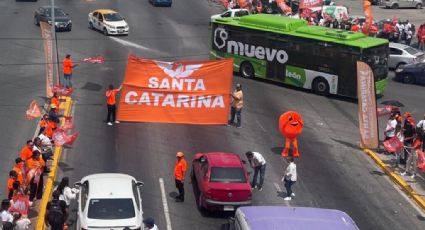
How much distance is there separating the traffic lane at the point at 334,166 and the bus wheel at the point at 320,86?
1.33ft

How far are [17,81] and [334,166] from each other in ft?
58.4

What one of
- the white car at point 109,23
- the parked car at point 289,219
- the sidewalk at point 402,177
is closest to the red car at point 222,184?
the parked car at point 289,219

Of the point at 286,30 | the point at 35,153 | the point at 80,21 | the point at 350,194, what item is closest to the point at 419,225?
the point at 350,194

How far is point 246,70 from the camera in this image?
38.8 meters

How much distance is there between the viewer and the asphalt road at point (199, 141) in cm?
2205

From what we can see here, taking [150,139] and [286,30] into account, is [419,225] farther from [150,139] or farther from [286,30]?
[286,30]

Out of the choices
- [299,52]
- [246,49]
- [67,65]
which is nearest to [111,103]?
[67,65]

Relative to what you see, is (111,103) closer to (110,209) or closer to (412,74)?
(110,209)

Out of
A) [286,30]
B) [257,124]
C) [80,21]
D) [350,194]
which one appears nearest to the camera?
[350,194]

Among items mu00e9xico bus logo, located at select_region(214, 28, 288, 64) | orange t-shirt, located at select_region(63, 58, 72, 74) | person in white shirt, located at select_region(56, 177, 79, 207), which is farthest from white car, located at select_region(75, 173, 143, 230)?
mu00e9xico bus logo, located at select_region(214, 28, 288, 64)

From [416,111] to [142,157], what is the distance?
14.8m

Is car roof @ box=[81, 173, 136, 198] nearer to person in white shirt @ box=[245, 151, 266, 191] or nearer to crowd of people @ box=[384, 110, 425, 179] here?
person in white shirt @ box=[245, 151, 266, 191]

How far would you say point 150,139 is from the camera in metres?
27.5

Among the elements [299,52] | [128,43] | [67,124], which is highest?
[299,52]
